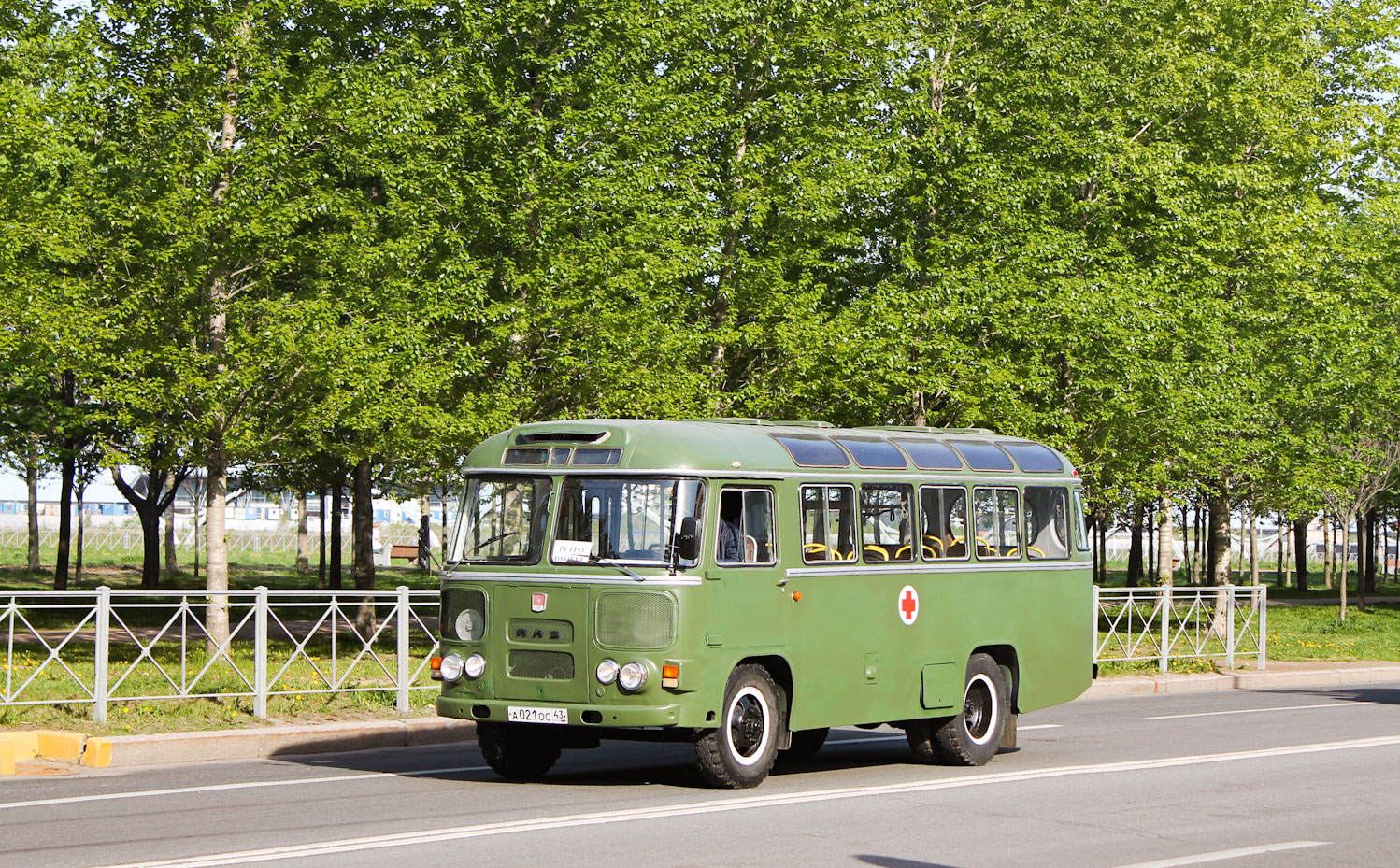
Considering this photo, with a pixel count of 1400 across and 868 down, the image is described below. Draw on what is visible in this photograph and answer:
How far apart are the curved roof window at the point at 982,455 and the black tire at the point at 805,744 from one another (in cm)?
296

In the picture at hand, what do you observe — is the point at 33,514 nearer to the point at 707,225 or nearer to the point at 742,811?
the point at 707,225

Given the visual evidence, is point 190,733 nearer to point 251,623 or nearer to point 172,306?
point 251,623

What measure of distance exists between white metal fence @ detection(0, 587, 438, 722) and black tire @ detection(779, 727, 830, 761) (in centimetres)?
364

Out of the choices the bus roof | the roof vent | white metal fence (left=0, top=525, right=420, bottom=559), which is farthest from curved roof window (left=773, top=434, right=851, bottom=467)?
white metal fence (left=0, top=525, right=420, bottom=559)

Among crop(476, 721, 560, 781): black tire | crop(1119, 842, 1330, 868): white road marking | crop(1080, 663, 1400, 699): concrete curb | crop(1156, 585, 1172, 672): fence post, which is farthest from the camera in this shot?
crop(1156, 585, 1172, 672): fence post

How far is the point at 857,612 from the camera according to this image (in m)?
13.8

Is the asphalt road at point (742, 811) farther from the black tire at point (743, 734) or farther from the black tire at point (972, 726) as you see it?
the black tire at point (972, 726)

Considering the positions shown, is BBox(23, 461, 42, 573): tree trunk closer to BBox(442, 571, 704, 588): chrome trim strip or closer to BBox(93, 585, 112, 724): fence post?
BBox(93, 585, 112, 724): fence post

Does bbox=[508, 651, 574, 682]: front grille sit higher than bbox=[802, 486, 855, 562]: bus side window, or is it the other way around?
bbox=[802, 486, 855, 562]: bus side window

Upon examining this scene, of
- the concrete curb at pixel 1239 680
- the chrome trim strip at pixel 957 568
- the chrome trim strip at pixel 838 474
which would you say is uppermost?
the chrome trim strip at pixel 838 474

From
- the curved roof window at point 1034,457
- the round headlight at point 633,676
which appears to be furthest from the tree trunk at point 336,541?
the round headlight at point 633,676

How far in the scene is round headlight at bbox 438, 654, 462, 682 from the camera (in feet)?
42.2

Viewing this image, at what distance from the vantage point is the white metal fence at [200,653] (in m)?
15.0

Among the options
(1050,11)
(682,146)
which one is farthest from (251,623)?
(1050,11)
